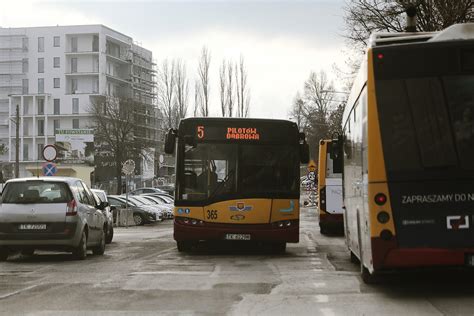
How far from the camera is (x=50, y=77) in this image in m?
114

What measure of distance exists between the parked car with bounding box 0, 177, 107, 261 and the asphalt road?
0.42 meters

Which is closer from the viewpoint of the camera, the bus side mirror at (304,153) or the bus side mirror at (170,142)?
the bus side mirror at (170,142)

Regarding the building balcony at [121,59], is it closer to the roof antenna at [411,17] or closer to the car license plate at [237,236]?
the car license plate at [237,236]

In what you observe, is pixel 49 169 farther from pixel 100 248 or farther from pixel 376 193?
pixel 376 193

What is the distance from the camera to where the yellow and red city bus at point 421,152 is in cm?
841

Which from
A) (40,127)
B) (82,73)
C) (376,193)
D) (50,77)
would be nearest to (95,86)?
(82,73)

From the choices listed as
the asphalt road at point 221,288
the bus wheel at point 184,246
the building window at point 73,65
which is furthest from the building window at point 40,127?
the asphalt road at point 221,288

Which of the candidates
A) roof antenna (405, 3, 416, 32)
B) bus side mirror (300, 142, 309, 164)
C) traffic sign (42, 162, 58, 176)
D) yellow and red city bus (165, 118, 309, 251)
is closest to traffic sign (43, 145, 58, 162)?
traffic sign (42, 162, 58, 176)

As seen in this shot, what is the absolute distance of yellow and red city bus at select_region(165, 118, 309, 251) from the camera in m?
15.7

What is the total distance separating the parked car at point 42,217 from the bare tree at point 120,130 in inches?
2095

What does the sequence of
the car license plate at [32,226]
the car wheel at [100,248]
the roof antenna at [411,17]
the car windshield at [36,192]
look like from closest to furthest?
→ the roof antenna at [411,17], the car license plate at [32,226], the car windshield at [36,192], the car wheel at [100,248]

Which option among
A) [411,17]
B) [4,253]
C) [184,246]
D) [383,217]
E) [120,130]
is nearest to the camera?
[383,217]

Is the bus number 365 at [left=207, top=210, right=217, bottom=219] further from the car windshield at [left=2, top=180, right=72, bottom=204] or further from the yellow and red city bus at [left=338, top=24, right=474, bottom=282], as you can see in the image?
the yellow and red city bus at [left=338, top=24, right=474, bottom=282]

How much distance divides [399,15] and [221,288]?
20767 millimetres
